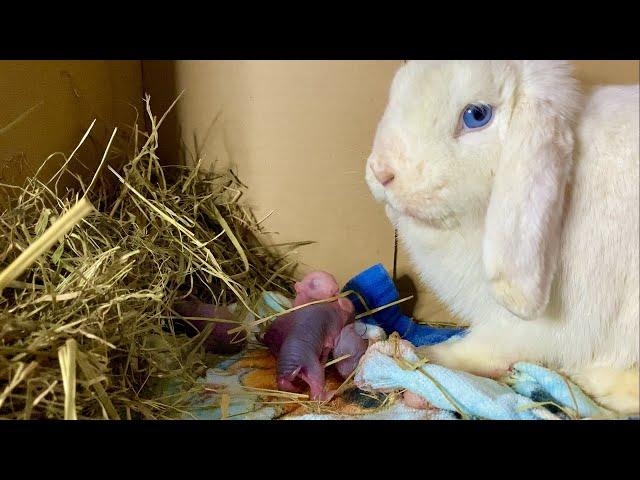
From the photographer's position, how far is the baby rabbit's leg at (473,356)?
1.22 metres

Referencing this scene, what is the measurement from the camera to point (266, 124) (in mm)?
1328

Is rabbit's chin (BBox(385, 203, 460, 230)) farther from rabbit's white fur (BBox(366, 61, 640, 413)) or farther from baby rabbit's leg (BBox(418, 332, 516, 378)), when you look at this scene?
baby rabbit's leg (BBox(418, 332, 516, 378))

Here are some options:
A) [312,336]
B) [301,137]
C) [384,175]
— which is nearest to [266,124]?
[301,137]

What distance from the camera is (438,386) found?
1.14m

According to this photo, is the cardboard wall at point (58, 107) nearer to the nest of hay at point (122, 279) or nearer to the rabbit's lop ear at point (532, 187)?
the nest of hay at point (122, 279)

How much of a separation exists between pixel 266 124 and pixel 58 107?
45 centimetres

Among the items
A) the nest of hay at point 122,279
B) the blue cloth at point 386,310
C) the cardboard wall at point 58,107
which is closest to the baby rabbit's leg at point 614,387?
the blue cloth at point 386,310

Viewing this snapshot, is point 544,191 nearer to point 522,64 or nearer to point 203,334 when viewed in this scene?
point 522,64

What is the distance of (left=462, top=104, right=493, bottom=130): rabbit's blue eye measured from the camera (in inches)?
41.6

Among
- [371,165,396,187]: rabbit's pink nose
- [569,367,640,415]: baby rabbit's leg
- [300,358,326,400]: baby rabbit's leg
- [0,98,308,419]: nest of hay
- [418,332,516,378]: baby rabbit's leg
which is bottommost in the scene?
[300,358,326,400]: baby rabbit's leg

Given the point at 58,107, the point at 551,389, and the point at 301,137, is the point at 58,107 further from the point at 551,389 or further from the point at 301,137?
the point at 551,389

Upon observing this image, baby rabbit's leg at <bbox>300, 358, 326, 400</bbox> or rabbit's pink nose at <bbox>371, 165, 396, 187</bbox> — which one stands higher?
rabbit's pink nose at <bbox>371, 165, 396, 187</bbox>

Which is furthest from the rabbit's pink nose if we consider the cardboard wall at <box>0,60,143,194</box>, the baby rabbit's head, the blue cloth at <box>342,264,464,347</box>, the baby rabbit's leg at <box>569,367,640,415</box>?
the cardboard wall at <box>0,60,143,194</box>

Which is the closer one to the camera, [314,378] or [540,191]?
[540,191]
